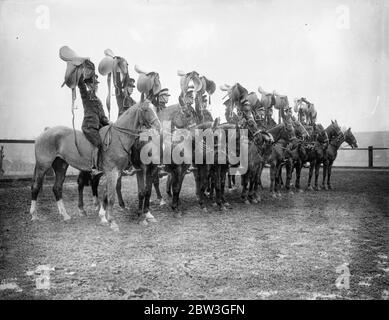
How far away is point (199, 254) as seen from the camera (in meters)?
5.10

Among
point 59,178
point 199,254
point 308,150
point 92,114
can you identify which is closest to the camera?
point 199,254

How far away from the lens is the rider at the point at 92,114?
689cm

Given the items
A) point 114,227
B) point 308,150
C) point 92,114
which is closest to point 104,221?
point 114,227

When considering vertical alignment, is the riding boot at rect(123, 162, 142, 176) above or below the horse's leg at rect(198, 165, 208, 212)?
above

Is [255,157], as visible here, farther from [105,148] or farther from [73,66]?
[73,66]

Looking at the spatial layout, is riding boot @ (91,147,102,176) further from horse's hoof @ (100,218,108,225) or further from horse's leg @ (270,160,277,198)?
horse's leg @ (270,160,277,198)

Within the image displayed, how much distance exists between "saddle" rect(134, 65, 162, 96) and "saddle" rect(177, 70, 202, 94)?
0.81 meters

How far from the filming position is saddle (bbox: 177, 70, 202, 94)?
8930 mm

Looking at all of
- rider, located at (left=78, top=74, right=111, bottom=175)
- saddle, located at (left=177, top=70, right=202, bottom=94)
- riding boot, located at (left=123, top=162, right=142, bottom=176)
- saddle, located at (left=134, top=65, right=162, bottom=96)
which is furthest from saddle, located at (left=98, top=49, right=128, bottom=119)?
saddle, located at (left=177, top=70, right=202, bottom=94)

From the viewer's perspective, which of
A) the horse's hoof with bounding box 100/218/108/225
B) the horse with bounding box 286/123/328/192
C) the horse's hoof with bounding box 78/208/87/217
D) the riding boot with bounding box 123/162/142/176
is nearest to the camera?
the horse's hoof with bounding box 100/218/108/225

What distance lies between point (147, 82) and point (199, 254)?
4896mm

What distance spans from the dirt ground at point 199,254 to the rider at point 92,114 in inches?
64.9

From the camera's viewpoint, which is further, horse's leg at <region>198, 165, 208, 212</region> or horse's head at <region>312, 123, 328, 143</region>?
horse's head at <region>312, 123, 328, 143</region>
